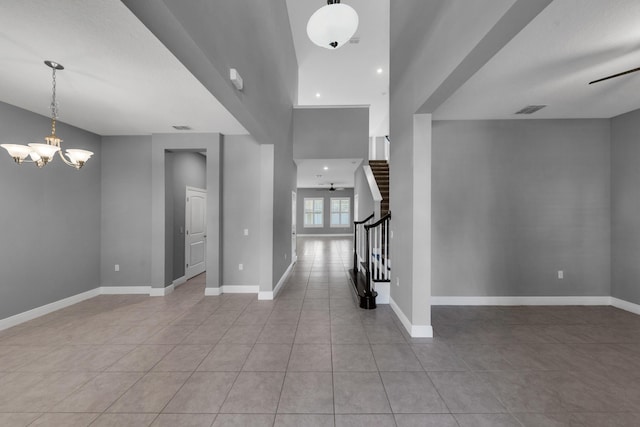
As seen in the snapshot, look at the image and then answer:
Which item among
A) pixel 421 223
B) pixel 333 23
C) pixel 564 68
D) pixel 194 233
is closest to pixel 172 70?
pixel 333 23

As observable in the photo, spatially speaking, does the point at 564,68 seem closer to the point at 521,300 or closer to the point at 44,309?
the point at 521,300

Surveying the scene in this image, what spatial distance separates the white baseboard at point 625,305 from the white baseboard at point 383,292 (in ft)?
11.5

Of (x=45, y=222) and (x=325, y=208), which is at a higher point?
(x=325, y=208)

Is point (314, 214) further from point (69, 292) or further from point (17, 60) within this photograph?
point (17, 60)

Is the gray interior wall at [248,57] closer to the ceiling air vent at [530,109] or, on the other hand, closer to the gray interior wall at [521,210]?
the gray interior wall at [521,210]

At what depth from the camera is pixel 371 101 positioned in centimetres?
977

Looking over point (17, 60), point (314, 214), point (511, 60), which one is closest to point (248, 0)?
point (17, 60)

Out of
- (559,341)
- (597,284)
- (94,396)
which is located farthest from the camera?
(597,284)

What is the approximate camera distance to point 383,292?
4227 mm

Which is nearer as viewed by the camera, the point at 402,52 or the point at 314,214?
the point at 402,52

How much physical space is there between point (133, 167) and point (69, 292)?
7.62 feet

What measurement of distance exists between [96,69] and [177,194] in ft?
10.7

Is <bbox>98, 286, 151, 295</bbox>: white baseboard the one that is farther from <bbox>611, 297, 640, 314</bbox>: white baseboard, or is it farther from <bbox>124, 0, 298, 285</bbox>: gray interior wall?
<bbox>611, 297, 640, 314</bbox>: white baseboard

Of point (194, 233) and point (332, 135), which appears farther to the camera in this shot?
point (332, 135)
